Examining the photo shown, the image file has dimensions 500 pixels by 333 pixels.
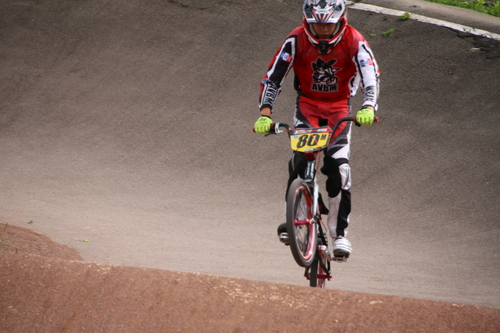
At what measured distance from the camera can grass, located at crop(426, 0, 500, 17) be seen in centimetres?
1340

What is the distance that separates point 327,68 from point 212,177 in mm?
4944

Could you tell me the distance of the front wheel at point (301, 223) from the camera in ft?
14.7

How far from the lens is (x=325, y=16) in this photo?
4801mm

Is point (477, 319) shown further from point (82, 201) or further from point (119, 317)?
point (82, 201)

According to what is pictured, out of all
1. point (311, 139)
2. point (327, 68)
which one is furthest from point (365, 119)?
point (327, 68)

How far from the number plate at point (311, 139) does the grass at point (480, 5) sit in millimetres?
10602

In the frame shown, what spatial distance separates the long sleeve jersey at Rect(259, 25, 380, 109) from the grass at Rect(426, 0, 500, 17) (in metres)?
9.76

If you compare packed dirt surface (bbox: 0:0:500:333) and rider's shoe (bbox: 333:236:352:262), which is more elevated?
rider's shoe (bbox: 333:236:352:262)

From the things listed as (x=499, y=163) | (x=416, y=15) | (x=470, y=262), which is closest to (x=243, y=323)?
(x=470, y=262)

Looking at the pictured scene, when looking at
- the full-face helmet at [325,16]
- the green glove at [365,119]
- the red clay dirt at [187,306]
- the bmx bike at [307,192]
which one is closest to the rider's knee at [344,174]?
the bmx bike at [307,192]

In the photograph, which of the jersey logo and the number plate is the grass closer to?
the jersey logo

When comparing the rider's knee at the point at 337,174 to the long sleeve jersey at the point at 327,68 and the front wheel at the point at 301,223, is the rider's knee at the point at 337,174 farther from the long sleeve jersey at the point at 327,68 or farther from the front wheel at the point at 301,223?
the long sleeve jersey at the point at 327,68

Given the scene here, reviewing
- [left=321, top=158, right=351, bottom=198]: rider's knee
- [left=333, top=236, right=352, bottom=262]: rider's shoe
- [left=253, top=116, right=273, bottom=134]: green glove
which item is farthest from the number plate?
[left=333, top=236, right=352, bottom=262]: rider's shoe

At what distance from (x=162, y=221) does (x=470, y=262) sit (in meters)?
4.63
